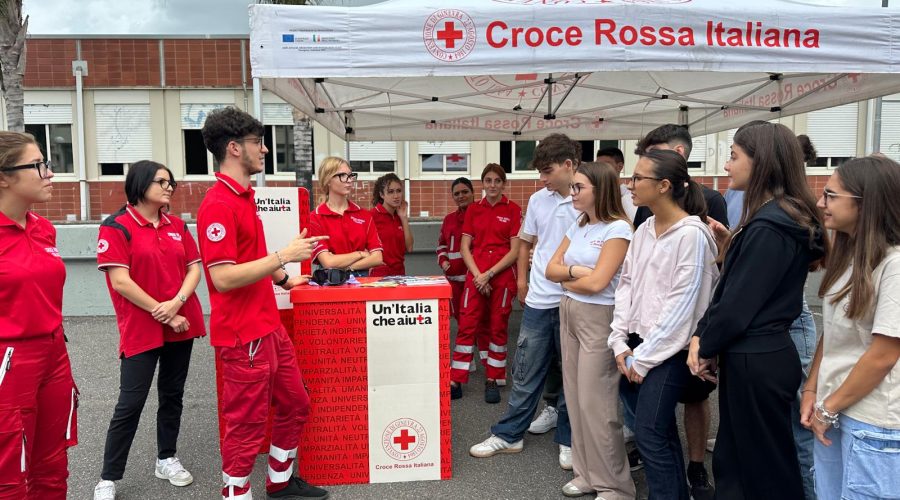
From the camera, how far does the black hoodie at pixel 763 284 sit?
215 cm

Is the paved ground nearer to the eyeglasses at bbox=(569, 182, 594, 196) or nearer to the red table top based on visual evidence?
the red table top

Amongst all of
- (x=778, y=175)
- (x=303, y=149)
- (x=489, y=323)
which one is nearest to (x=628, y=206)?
(x=778, y=175)

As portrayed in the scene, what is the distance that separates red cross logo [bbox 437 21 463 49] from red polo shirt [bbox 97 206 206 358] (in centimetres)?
188

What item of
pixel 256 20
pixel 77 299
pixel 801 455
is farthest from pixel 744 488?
pixel 77 299

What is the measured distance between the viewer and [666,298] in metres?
2.58

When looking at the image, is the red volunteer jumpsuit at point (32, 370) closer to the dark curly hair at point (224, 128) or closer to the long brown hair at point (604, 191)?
the dark curly hair at point (224, 128)

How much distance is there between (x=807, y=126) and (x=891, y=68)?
1523 centimetres

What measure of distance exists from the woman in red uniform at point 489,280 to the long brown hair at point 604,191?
1.87m

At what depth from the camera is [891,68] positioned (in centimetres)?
335

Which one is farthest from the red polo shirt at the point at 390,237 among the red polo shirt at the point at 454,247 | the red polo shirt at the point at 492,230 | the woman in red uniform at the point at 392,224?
the red polo shirt at the point at 492,230

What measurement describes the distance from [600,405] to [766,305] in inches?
42.4

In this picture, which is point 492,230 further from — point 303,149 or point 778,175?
point 303,149

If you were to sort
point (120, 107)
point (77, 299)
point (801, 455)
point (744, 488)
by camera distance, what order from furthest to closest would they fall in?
1. point (120, 107)
2. point (77, 299)
3. point (801, 455)
4. point (744, 488)

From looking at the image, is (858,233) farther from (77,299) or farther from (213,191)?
(77,299)
